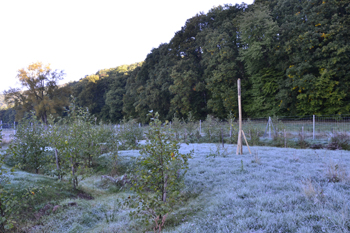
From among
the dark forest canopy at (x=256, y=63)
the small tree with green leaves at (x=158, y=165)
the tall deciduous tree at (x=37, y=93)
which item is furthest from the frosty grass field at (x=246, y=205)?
the tall deciduous tree at (x=37, y=93)

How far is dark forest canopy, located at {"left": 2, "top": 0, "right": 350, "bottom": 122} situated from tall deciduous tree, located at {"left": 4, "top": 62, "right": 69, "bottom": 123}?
414 inches

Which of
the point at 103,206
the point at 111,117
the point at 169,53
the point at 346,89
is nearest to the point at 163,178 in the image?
the point at 103,206

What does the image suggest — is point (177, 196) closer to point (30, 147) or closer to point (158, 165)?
point (158, 165)

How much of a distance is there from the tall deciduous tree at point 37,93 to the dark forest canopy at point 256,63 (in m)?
10.5

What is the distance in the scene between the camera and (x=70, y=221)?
10.7ft

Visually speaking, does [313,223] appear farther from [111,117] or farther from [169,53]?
[111,117]

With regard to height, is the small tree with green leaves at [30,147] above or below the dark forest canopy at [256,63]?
below

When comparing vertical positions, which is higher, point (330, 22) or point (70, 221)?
point (330, 22)

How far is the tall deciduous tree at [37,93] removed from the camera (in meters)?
28.7

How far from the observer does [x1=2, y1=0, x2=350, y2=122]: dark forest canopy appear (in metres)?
16.0

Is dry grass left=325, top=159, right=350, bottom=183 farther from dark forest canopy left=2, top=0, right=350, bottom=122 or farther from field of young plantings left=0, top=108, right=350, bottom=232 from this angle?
dark forest canopy left=2, top=0, right=350, bottom=122

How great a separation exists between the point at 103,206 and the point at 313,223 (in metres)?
3.34

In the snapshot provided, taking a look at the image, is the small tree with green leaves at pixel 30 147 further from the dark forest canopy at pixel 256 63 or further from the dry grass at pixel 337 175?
the dark forest canopy at pixel 256 63

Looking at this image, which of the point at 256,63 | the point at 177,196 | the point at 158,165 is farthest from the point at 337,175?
the point at 256,63
